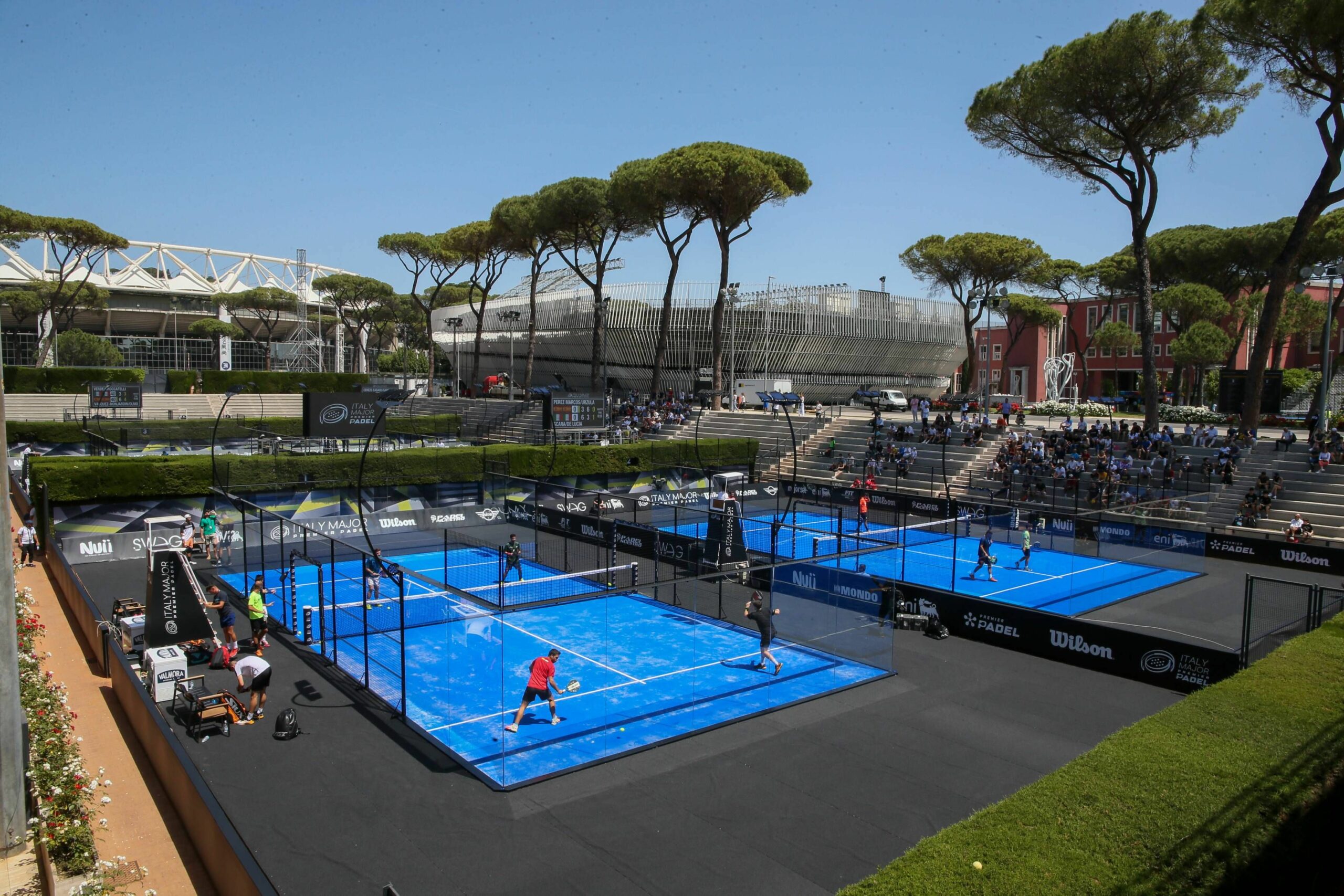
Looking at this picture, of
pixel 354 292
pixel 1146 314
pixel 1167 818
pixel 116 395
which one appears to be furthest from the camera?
pixel 354 292

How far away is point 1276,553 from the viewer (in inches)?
1005

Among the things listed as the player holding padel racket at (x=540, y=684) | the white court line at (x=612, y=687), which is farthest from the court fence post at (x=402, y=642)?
the player holding padel racket at (x=540, y=684)

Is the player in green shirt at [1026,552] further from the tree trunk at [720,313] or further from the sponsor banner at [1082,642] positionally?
the tree trunk at [720,313]

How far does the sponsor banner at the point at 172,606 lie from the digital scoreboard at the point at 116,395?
40.3 metres

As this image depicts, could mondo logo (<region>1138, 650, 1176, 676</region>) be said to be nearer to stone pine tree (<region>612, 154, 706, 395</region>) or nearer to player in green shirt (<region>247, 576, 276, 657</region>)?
player in green shirt (<region>247, 576, 276, 657</region>)

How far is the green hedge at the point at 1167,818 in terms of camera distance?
6492mm

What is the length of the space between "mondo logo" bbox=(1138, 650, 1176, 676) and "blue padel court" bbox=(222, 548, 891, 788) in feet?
15.1

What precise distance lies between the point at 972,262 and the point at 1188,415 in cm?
2066

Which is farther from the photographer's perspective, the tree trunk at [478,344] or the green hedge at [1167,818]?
the tree trunk at [478,344]

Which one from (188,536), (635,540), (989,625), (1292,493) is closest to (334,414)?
(188,536)

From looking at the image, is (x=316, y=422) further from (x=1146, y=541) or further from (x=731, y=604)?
(x=1146, y=541)

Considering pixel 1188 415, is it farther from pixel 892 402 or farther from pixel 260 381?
pixel 260 381

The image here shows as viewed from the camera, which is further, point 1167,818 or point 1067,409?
point 1067,409

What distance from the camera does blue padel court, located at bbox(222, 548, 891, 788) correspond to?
1226cm
